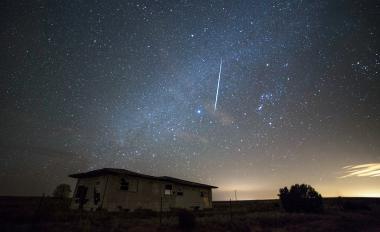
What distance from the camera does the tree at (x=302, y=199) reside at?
27.4 meters

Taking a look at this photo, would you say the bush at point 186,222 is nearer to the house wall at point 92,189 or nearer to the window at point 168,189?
the house wall at point 92,189

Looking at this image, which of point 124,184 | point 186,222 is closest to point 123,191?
point 124,184

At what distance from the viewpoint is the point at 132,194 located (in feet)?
78.6

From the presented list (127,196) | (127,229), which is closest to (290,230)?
(127,229)

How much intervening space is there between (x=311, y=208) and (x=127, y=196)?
2208cm

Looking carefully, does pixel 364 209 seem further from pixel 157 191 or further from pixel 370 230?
pixel 157 191

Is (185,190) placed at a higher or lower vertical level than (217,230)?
higher

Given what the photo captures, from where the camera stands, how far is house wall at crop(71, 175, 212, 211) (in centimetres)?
2194

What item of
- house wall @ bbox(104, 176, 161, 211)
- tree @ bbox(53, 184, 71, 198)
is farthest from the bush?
tree @ bbox(53, 184, 71, 198)

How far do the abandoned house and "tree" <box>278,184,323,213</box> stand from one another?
526 inches

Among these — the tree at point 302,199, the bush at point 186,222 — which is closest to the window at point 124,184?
the bush at point 186,222

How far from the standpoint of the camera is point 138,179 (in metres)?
25.3

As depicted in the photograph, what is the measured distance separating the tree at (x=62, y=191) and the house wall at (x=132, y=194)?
92.0ft

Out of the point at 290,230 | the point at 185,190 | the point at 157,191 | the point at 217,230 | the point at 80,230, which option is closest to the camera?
the point at 80,230
